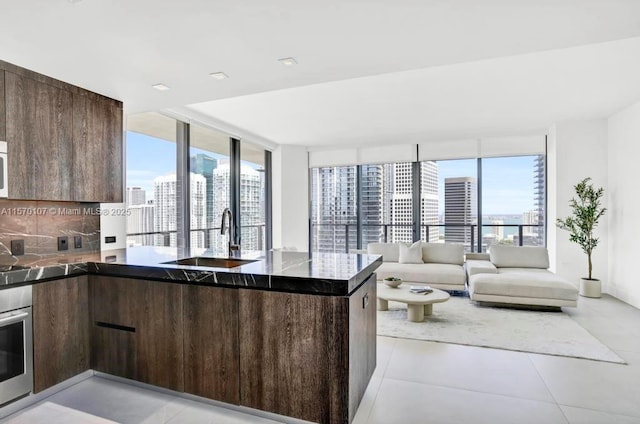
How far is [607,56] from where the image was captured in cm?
337

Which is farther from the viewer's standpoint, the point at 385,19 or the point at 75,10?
the point at 385,19

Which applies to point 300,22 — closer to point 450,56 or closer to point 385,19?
point 385,19

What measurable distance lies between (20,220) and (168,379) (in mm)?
1808

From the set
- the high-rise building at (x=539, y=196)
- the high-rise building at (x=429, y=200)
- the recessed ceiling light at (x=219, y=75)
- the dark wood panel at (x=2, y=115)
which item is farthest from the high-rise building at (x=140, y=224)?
the high-rise building at (x=539, y=196)

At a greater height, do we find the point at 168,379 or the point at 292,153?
the point at 292,153

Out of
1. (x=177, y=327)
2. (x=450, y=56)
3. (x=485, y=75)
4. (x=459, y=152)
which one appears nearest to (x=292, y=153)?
(x=459, y=152)

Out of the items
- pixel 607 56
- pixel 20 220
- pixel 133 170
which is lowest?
pixel 20 220

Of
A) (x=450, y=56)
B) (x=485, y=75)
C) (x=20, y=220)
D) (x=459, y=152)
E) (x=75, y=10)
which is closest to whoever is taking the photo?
(x=75, y=10)

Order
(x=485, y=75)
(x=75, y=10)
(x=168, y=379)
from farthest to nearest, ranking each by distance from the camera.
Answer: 1. (x=485, y=75)
2. (x=168, y=379)
3. (x=75, y=10)

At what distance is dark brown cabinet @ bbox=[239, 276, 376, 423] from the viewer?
1809 mm

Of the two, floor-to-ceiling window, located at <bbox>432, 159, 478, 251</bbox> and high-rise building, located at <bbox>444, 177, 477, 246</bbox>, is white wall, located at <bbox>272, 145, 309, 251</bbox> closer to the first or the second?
floor-to-ceiling window, located at <bbox>432, 159, 478, 251</bbox>

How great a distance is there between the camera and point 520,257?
A: 549 centimetres

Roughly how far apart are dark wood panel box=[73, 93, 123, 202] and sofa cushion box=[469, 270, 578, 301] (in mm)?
4416

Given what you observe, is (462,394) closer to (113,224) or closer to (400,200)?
(113,224)
